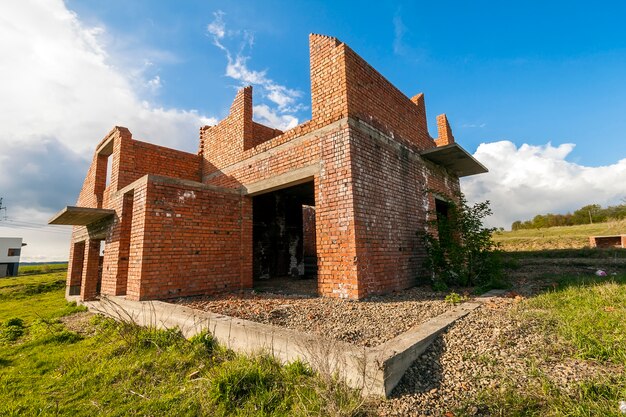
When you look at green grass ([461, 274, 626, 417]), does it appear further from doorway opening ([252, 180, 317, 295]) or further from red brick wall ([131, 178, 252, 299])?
doorway opening ([252, 180, 317, 295])

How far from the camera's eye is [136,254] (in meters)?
6.05

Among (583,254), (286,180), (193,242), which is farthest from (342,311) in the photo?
(583,254)

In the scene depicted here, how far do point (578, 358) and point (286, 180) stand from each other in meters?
5.37

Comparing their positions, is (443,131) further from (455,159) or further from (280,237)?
(280,237)

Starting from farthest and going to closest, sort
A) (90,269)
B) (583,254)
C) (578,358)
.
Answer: (583,254) < (90,269) < (578,358)

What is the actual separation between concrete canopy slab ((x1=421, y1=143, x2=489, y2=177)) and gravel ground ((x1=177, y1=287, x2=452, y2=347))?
385 centimetres

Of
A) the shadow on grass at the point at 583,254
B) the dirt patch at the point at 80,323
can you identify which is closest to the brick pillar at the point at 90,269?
the dirt patch at the point at 80,323

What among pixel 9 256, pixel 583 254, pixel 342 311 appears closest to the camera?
pixel 342 311

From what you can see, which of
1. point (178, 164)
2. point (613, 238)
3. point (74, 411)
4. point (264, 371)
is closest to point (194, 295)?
point (74, 411)

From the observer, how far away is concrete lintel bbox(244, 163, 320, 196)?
6.21 meters

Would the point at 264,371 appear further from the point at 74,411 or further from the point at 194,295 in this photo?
the point at 194,295

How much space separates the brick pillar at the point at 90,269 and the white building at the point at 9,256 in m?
37.8

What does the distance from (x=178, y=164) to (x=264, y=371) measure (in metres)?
8.10

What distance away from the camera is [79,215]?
792cm
